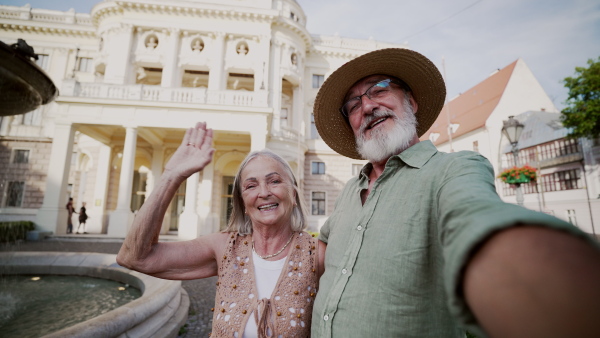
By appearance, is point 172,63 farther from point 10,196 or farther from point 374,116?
point 374,116

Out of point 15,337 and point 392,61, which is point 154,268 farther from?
point 15,337

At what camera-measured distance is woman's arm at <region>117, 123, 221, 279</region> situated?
59.6 inches

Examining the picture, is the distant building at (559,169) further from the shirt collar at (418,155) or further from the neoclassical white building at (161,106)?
the shirt collar at (418,155)

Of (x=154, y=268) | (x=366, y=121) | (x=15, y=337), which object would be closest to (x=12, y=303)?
(x=15, y=337)

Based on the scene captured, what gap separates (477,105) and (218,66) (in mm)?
26587

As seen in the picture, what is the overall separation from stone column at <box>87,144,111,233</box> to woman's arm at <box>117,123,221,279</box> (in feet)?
55.9

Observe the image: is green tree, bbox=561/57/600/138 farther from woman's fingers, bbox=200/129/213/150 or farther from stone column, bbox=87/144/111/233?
stone column, bbox=87/144/111/233

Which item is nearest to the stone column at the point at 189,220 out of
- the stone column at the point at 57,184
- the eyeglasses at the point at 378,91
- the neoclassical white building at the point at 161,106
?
the neoclassical white building at the point at 161,106

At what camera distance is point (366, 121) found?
164 cm

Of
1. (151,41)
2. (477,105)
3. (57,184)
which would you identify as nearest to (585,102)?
(477,105)

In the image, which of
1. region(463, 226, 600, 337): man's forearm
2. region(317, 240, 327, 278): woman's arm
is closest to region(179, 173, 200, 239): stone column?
region(317, 240, 327, 278): woman's arm

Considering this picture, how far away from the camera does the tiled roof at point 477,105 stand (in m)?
26.9

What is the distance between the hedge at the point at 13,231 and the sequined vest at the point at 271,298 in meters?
14.9

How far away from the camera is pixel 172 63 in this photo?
1781 cm
